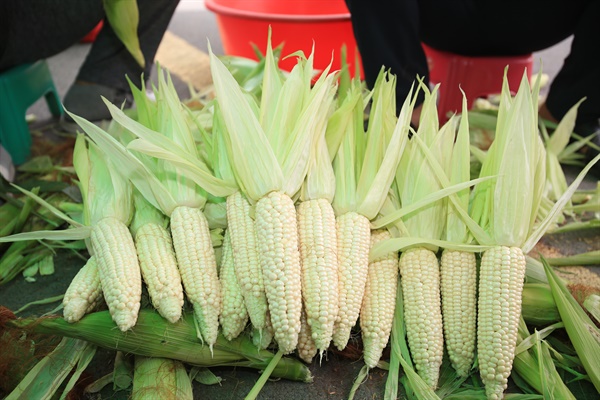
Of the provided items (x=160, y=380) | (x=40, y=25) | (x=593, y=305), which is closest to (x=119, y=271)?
(x=160, y=380)

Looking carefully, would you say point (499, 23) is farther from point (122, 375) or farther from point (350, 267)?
point (122, 375)

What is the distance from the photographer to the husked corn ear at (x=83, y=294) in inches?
39.5

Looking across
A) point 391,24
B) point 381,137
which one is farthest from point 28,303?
point 391,24

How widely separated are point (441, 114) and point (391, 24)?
0.59 m

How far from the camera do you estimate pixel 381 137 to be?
1229mm

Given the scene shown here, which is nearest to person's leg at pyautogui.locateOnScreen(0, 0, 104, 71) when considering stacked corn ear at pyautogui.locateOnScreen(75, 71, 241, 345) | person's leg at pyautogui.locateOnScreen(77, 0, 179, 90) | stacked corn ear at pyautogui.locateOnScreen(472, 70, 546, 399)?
person's leg at pyautogui.locateOnScreen(77, 0, 179, 90)

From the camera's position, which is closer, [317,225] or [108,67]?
[317,225]

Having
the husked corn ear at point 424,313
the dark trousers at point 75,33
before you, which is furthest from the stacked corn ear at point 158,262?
the dark trousers at point 75,33

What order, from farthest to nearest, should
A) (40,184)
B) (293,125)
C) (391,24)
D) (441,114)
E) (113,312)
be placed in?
(441,114)
(391,24)
(40,184)
(293,125)
(113,312)

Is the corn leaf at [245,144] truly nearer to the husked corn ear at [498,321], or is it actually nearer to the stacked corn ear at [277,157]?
the stacked corn ear at [277,157]

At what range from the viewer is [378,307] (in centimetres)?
105

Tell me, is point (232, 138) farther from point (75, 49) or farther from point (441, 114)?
point (75, 49)

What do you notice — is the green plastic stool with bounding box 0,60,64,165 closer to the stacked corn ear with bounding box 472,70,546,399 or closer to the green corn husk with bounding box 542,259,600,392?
the stacked corn ear with bounding box 472,70,546,399

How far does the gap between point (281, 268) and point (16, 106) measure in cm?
171
